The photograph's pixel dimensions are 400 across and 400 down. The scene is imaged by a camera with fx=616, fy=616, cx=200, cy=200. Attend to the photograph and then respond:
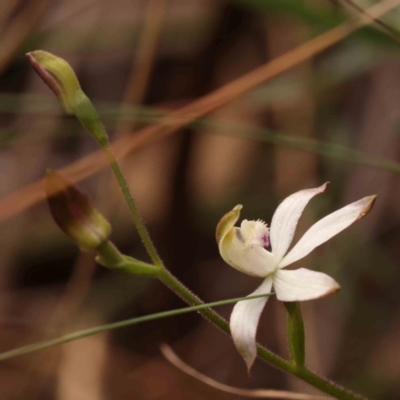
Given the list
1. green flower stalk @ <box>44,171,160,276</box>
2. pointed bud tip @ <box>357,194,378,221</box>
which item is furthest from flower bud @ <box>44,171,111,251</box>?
pointed bud tip @ <box>357,194,378,221</box>

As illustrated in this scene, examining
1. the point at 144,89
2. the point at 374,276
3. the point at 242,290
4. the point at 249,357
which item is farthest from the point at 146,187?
the point at 249,357

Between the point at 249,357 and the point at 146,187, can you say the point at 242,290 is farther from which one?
the point at 249,357

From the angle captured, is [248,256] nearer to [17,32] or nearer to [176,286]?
[176,286]

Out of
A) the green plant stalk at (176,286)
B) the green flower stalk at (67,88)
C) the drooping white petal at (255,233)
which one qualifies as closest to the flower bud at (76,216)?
the green plant stalk at (176,286)

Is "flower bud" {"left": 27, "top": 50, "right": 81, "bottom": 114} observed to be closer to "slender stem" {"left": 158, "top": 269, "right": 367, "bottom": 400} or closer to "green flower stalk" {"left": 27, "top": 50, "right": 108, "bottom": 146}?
"green flower stalk" {"left": 27, "top": 50, "right": 108, "bottom": 146}

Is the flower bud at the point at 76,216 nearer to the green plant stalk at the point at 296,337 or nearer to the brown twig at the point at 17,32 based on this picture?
the green plant stalk at the point at 296,337

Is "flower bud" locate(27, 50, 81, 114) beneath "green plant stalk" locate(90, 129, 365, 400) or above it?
above
